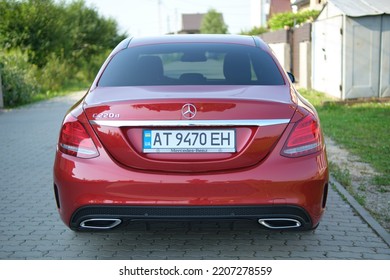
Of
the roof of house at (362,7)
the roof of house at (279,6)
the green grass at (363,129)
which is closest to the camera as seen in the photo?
the green grass at (363,129)

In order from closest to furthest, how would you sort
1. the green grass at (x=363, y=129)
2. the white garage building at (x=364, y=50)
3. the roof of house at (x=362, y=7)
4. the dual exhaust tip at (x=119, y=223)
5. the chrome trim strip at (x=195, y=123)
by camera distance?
the chrome trim strip at (x=195, y=123) → the dual exhaust tip at (x=119, y=223) → the green grass at (x=363, y=129) → the roof of house at (x=362, y=7) → the white garage building at (x=364, y=50)

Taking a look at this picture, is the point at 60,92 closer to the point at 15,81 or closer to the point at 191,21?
the point at 15,81

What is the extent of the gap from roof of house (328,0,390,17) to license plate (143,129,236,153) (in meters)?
11.8

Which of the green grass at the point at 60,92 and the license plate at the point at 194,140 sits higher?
the license plate at the point at 194,140

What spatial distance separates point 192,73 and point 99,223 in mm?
1431

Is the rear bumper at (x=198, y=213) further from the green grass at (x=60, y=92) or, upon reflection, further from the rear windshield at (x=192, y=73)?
the green grass at (x=60, y=92)

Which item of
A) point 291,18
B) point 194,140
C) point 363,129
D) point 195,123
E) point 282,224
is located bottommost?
point 291,18

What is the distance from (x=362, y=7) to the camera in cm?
1517

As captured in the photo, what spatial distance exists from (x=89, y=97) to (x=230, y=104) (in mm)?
1030

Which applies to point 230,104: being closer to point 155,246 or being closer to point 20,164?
point 155,246

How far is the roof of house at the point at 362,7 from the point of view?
14.7m

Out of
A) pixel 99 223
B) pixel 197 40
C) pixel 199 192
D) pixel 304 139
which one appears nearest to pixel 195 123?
pixel 199 192

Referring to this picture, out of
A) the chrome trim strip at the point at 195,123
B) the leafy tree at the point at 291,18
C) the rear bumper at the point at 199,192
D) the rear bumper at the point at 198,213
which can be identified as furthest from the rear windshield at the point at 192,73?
the leafy tree at the point at 291,18

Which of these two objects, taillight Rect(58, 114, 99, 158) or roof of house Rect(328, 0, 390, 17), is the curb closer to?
taillight Rect(58, 114, 99, 158)
